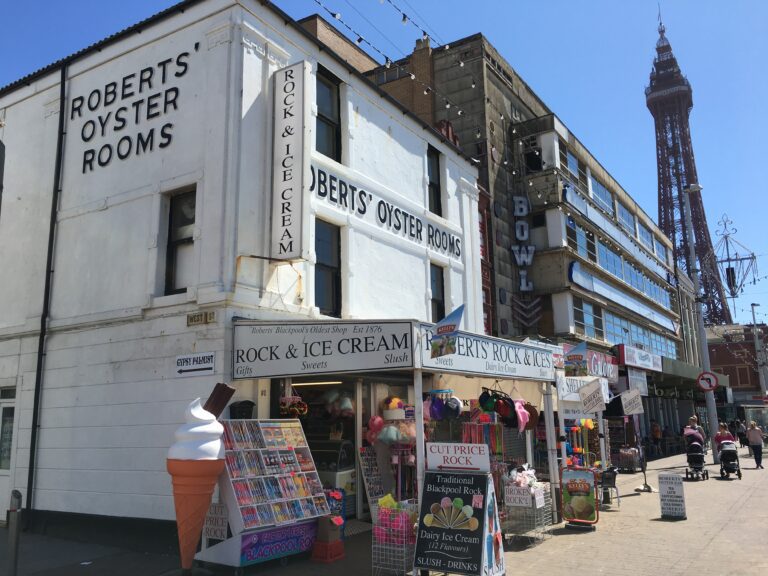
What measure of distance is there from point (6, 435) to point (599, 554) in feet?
36.9

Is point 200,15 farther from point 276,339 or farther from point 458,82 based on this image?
point 458,82

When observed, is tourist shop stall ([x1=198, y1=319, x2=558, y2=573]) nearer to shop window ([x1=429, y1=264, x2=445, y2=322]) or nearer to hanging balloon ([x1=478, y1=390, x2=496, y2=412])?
hanging balloon ([x1=478, y1=390, x2=496, y2=412])

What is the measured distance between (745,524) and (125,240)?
40.4ft

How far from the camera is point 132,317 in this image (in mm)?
10891

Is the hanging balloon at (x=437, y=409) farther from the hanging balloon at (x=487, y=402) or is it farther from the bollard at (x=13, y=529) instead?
the bollard at (x=13, y=529)

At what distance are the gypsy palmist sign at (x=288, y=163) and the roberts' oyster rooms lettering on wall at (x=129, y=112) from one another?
190 cm

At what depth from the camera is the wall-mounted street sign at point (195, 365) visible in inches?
383

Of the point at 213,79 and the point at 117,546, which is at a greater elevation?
the point at 213,79

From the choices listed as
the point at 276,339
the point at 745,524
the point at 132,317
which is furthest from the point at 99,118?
the point at 745,524

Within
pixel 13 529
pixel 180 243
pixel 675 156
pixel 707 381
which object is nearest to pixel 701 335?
pixel 707 381

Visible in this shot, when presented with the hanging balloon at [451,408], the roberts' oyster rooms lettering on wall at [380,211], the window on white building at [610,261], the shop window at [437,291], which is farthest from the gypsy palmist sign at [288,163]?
the window on white building at [610,261]

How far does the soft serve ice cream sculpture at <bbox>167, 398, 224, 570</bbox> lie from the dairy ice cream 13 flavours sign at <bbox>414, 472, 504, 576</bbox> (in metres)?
2.71

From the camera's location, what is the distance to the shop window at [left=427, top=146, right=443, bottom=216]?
1678 cm

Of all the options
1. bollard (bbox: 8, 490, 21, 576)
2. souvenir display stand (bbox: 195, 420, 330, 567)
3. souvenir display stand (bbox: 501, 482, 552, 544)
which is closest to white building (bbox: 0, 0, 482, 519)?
souvenir display stand (bbox: 195, 420, 330, 567)
